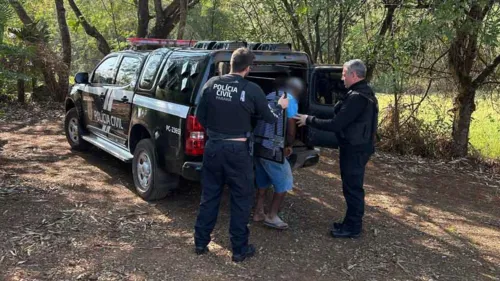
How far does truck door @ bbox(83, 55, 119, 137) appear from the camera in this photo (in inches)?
267

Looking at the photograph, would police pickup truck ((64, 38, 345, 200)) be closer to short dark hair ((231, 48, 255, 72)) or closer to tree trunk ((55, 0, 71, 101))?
short dark hair ((231, 48, 255, 72))

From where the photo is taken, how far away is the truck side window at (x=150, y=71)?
5.66 meters

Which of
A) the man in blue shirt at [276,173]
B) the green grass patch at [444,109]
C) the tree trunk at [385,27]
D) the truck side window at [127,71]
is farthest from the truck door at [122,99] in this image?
the green grass patch at [444,109]

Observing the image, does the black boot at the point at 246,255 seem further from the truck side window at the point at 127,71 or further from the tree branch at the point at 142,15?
the tree branch at the point at 142,15

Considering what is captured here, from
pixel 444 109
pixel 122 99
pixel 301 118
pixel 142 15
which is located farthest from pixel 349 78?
pixel 142 15

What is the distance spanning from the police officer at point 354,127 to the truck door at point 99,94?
3287mm

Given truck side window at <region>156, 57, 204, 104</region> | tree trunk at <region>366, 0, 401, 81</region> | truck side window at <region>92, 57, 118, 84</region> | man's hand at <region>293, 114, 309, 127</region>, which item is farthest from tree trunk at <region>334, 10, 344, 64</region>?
man's hand at <region>293, 114, 309, 127</region>

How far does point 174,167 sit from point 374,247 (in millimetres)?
2239

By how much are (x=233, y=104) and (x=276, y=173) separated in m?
1.08

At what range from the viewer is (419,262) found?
439 centimetres

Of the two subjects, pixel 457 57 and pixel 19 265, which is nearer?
pixel 19 265

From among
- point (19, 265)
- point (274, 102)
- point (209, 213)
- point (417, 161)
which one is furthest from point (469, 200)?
point (19, 265)

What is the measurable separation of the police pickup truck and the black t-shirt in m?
0.71

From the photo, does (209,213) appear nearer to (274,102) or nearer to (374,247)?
(274,102)
